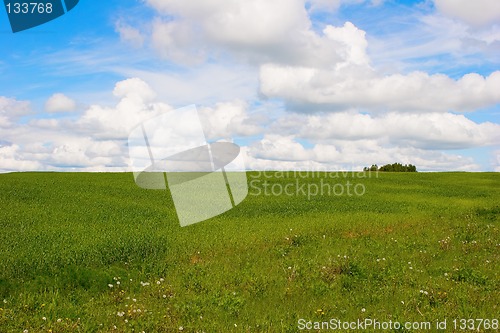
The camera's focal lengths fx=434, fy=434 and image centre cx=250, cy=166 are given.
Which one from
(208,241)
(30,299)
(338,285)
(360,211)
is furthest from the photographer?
(360,211)

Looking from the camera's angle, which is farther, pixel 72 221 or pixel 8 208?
pixel 8 208

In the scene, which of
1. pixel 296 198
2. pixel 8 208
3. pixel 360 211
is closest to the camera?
pixel 8 208

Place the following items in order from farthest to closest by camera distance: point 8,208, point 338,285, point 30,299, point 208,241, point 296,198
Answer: point 296,198 → point 8,208 → point 208,241 → point 338,285 → point 30,299

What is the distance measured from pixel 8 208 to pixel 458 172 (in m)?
62.2

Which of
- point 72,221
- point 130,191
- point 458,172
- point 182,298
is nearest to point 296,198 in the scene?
point 130,191

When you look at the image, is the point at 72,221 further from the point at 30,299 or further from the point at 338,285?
the point at 338,285

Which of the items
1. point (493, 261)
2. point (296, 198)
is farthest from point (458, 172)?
point (493, 261)

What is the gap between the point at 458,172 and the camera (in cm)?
6638

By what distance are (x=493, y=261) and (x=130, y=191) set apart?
29397 millimetres

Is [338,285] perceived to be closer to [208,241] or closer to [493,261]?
[493,261]

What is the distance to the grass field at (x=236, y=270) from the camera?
26.8ft

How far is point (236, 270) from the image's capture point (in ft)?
38.6

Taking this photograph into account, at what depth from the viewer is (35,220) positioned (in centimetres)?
2008

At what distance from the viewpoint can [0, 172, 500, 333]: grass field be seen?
8164 mm
